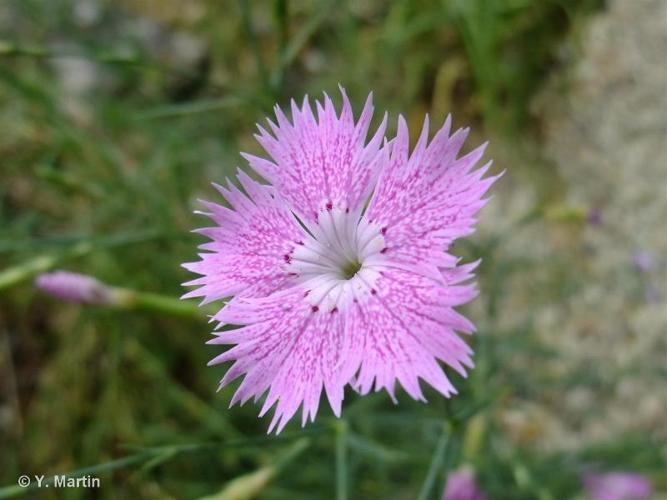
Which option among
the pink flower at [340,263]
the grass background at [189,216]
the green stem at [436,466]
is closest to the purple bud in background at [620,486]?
the grass background at [189,216]

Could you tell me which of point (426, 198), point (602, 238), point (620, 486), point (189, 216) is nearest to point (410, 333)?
point (426, 198)

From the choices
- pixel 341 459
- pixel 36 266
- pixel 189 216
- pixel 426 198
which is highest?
pixel 189 216

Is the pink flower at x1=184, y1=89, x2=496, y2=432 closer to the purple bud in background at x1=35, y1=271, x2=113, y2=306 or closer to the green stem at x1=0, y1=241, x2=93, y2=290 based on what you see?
the purple bud in background at x1=35, y1=271, x2=113, y2=306

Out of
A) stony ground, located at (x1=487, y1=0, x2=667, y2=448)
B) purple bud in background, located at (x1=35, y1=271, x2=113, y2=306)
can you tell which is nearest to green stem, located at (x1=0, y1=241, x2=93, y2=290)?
purple bud in background, located at (x1=35, y1=271, x2=113, y2=306)

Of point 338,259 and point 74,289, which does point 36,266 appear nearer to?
point 74,289

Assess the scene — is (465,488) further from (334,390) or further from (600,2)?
(600,2)

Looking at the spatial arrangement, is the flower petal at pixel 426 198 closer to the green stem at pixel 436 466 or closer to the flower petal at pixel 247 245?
the flower petal at pixel 247 245
